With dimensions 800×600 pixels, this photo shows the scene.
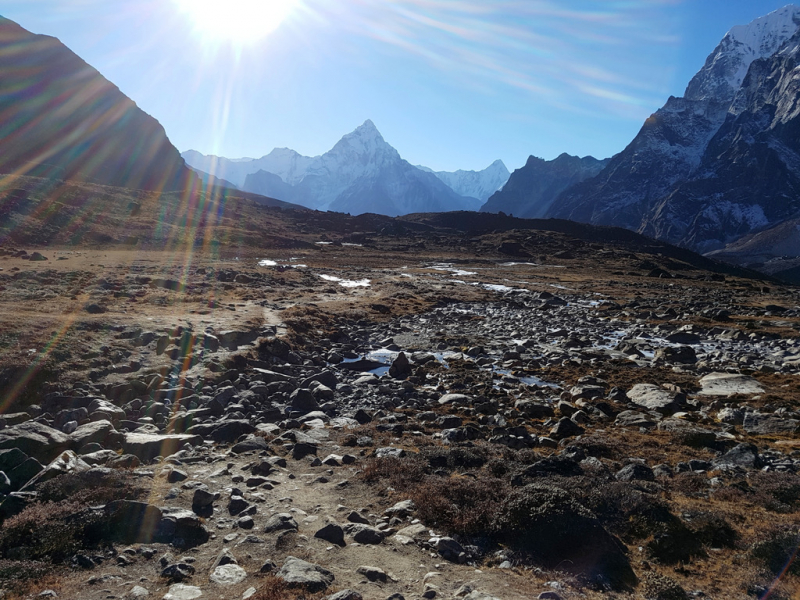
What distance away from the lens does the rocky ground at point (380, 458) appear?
6.46 metres

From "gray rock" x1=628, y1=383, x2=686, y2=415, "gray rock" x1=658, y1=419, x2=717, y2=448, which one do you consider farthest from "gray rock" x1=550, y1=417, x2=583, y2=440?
"gray rock" x1=628, y1=383, x2=686, y2=415

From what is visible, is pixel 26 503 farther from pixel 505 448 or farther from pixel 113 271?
pixel 113 271

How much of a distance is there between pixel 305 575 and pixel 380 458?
4779 millimetres

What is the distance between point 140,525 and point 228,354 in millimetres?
12549

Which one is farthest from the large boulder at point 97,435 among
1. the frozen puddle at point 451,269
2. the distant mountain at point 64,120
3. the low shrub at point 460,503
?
→ the distant mountain at point 64,120

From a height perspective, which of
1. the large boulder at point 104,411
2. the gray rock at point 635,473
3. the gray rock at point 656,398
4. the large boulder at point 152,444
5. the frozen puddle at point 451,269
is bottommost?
the large boulder at point 104,411

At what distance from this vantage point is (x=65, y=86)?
182250 millimetres

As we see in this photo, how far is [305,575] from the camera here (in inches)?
239

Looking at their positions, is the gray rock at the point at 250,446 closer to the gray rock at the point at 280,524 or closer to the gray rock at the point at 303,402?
the gray rock at the point at 303,402

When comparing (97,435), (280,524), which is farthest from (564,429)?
(97,435)

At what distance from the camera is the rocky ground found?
6.46 meters

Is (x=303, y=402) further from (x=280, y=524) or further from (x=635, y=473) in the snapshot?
(x=635, y=473)

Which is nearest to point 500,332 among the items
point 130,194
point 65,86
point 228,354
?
point 228,354

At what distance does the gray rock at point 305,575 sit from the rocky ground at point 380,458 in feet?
0.14
